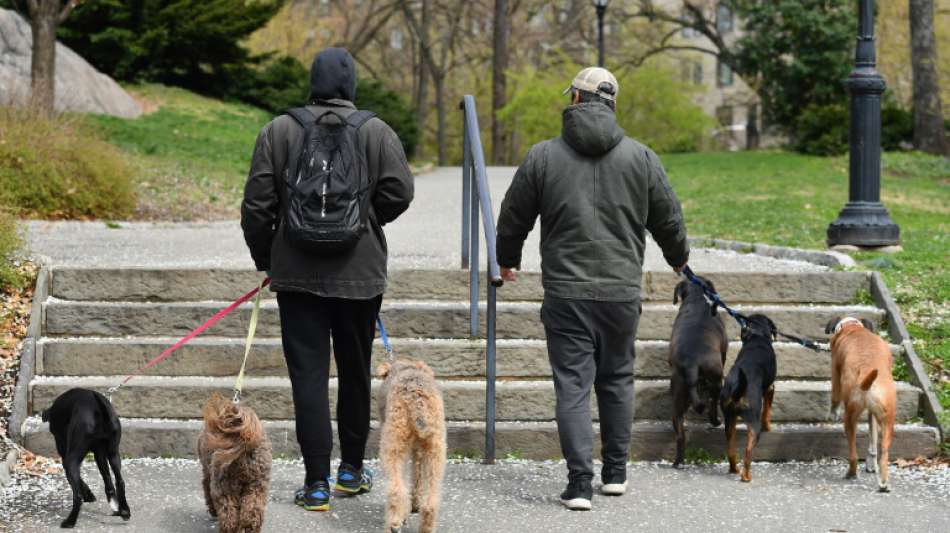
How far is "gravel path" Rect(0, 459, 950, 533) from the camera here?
5.45m

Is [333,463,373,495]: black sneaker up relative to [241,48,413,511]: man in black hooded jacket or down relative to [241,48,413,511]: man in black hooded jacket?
down

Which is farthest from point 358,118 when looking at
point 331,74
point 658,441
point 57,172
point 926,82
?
point 926,82

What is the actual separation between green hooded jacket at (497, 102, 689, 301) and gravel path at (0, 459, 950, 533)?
1044mm

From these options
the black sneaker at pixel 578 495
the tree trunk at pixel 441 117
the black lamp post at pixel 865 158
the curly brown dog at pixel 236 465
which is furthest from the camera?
the tree trunk at pixel 441 117

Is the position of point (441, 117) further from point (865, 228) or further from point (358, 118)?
point (358, 118)

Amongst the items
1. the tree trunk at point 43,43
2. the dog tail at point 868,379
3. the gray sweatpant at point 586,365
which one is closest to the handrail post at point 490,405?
the gray sweatpant at point 586,365

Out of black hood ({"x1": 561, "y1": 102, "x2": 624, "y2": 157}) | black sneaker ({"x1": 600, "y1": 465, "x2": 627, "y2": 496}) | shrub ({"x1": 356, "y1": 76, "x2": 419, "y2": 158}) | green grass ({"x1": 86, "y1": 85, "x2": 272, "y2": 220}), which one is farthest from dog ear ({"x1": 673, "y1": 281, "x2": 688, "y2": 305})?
shrub ({"x1": 356, "y1": 76, "x2": 419, "y2": 158})

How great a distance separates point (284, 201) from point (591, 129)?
149 centimetres

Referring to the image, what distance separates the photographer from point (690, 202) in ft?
55.0

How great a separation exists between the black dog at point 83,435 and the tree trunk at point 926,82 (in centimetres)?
2213

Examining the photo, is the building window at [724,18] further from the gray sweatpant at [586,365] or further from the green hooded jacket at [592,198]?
the gray sweatpant at [586,365]

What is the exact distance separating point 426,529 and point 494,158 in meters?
34.3

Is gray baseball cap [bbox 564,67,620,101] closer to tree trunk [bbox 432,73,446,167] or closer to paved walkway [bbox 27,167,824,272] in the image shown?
paved walkway [bbox 27,167,824,272]

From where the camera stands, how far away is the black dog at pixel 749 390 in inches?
245
